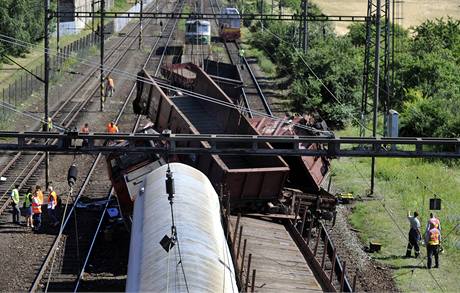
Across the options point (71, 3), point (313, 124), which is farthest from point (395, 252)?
point (71, 3)

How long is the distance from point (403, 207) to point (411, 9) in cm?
8140

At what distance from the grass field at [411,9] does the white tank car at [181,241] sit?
7495 cm

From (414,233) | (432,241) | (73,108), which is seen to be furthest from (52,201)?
(73,108)

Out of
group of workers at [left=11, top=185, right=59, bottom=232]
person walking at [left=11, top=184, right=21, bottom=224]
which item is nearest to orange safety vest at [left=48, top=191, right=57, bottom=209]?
group of workers at [left=11, top=185, right=59, bottom=232]

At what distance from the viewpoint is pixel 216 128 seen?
2609 cm

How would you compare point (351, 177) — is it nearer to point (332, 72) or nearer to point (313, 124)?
point (313, 124)

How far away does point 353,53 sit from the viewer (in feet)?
168

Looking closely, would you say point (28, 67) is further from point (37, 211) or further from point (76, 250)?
point (76, 250)

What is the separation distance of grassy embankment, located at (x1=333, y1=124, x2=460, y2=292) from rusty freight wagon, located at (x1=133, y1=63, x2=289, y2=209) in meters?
3.46

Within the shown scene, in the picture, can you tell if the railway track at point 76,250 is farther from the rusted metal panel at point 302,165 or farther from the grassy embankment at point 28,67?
the grassy embankment at point 28,67

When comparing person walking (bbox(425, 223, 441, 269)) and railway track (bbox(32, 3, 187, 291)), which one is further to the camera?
person walking (bbox(425, 223, 441, 269))

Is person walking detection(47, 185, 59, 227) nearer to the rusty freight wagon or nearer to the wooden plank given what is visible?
the rusty freight wagon

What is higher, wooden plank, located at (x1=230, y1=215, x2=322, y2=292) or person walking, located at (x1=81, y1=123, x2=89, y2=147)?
person walking, located at (x1=81, y1=123, x2=89, y2=147)

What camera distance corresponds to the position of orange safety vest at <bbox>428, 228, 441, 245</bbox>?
20109 mm
